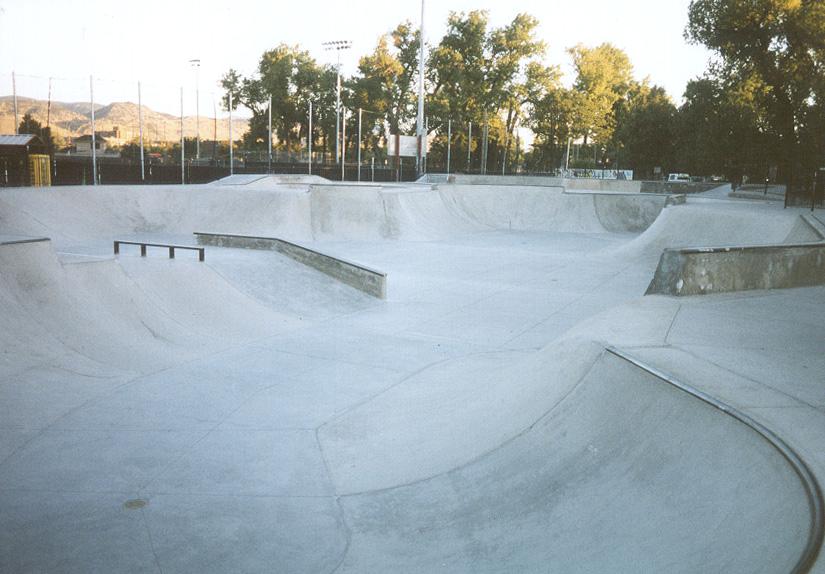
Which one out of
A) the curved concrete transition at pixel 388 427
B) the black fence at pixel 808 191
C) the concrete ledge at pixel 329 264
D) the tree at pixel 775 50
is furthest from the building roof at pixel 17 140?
the tree at pixel 775 50

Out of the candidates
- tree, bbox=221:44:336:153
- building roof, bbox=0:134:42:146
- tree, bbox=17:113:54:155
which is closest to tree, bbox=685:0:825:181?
building roof, bbox=0:134:42:146

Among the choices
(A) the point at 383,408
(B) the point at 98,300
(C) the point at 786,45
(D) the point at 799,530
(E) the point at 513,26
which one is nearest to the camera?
(D) the point at 799,530

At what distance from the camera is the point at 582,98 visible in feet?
201

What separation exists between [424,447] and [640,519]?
112 inches

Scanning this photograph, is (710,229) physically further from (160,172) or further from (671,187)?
(160,172)

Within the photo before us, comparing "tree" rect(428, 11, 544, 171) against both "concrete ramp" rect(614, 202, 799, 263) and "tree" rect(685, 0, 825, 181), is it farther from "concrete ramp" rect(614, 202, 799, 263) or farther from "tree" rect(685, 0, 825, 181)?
"concrete ramp" rect(614, 202, 799, 263)

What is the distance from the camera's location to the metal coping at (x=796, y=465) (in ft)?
8.90

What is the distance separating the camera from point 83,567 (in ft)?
14.2

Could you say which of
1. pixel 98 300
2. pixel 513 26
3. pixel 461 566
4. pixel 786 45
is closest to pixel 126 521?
pixel 461 566

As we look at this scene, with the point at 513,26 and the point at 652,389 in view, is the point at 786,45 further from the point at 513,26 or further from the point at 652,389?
the point at 513,26

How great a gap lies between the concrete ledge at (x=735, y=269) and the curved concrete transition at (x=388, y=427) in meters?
0.39

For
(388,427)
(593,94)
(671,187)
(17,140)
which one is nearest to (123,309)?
(388,427)

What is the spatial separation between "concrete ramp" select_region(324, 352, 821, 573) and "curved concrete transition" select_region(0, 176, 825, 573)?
0.06ft

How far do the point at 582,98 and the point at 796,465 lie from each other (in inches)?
2447
